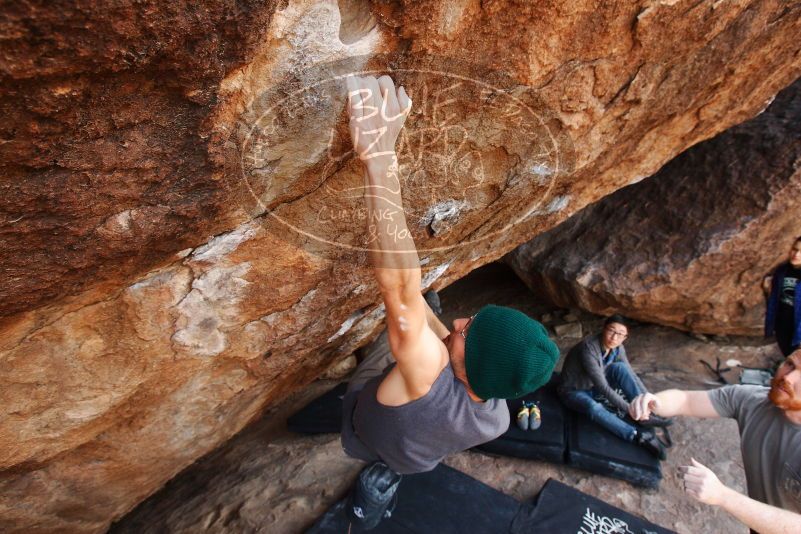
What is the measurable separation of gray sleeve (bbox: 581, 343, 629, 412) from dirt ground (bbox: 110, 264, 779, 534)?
1.53 feet

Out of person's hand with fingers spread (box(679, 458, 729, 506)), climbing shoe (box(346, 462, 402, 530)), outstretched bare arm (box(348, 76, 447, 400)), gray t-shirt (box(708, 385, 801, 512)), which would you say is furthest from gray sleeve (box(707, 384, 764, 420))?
climbing shoe (box(346, 462, 402, 530))

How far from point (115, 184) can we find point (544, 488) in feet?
9.36

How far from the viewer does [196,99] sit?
3.78 ft

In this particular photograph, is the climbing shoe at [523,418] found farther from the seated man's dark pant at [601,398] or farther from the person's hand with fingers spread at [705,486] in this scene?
the person's hand with fingers spread at [705,486]

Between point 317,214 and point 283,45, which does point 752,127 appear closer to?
point 317,214

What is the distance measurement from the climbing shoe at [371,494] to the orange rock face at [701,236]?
2.51 meters

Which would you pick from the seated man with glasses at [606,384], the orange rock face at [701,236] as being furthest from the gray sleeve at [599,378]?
the orange rock face at [701,236]

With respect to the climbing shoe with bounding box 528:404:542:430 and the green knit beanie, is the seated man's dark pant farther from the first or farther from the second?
the green knit beanie

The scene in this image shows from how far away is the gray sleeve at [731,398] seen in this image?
211cm

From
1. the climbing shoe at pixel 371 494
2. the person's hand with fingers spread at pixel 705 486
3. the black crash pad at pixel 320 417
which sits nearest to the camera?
the person's hand with fingers spread at pixel 705 486

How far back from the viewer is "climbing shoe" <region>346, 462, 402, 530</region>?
2.50 m

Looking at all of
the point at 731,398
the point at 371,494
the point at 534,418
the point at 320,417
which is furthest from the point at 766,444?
the point at 320,417

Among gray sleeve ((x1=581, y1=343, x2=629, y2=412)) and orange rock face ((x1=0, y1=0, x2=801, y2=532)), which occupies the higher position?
orange rock face ((x1=0, y1=0, x2=801, y2=532))

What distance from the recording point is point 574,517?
110 inches
